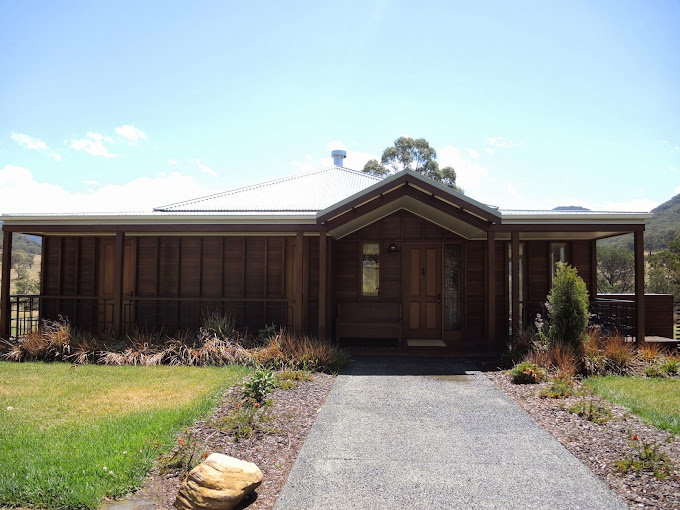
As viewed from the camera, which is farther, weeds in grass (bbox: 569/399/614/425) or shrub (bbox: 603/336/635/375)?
shrub (bbox: 603/336/635/375)

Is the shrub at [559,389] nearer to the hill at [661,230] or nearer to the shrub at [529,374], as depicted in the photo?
the shrub at [529,374]

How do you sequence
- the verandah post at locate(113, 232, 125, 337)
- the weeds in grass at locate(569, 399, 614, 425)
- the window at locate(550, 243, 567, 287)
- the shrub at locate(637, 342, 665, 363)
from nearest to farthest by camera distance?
the weeds in grass at locate(569, 399, 614, 425), the shrub at locate(637, 342, 665, 363), the verandah post at locate(113, 232, 125, 337), the window at locate(550, 243, 567, 287)

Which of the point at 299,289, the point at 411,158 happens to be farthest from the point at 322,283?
the point at 411,158

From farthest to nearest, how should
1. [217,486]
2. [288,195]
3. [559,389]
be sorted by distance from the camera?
[288,195], [559,389], [217,486]

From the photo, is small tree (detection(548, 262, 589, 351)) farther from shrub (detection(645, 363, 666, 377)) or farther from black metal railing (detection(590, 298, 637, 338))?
black metal railing (detection(590, 298, 637, 338))

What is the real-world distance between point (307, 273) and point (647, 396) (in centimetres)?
691

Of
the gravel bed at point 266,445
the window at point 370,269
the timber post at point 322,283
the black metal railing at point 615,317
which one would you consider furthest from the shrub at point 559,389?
the window at point 370,269

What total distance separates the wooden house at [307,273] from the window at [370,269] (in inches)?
1.0

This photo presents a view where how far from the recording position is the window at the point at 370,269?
37.7 ft

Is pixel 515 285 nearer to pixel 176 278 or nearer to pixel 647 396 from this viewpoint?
pixel 647 396

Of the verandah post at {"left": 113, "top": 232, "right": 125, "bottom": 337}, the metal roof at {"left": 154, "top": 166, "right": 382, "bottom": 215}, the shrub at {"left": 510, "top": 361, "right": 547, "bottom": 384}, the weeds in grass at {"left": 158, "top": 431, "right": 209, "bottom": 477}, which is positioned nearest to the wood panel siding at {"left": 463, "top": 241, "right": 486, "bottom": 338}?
the metal roof at {"left": 154, "top": 166, "right": 382, "bottom": 215}

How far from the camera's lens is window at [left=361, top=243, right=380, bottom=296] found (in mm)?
11477

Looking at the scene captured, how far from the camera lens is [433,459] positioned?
443cm

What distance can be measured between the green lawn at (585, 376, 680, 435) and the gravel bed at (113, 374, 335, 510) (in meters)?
3.96
